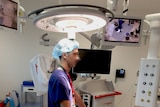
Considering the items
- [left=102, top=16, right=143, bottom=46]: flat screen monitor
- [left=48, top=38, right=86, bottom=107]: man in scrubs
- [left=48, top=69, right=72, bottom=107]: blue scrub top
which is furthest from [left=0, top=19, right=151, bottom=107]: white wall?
[left=102, top=16, right=143, bottom=46]: flat screen monitor

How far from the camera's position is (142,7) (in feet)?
10.9

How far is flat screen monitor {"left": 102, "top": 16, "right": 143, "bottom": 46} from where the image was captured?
1323 millimetres

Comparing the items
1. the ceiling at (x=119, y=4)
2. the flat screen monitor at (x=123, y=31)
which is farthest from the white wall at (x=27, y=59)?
the flat screen monitor at (x=123, y=31)

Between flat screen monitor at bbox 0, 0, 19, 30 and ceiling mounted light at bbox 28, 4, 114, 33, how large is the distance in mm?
360

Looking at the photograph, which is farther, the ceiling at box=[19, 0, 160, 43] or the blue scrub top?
the ceiling at box=[19, 0, 160, 43]

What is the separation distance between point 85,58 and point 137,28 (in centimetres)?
135

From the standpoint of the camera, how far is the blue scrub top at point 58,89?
4.40 feet

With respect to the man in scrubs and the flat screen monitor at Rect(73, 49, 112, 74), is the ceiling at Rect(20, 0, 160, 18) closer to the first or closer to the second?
the flat screen monitor at Rect(73, 49, 112, 74)

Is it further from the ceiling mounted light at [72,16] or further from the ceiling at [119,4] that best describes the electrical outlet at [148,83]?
the ceiling at [119,4]

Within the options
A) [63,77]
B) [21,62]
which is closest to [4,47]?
[21,62]

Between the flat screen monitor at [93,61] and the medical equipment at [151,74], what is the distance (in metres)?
1.59

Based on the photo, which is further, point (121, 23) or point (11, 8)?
point (121, 23)

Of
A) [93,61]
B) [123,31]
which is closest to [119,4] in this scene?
[93,61]

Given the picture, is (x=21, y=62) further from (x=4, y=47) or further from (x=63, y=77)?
(x=63, y=77)
